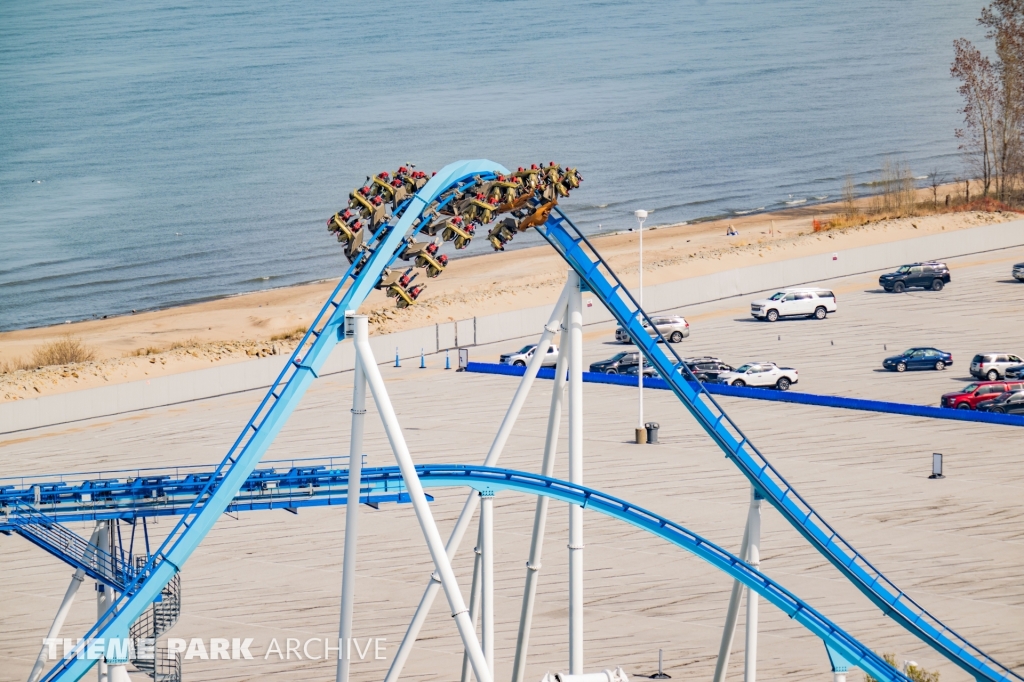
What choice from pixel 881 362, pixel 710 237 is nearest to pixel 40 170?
pixel 710 237

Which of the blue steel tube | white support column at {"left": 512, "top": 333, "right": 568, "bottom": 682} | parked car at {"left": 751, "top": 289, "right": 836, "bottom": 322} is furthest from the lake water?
the blue steel tube

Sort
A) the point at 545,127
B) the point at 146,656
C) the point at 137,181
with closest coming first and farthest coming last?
the point at 146,656, the point at 137,181, the point at 545,127

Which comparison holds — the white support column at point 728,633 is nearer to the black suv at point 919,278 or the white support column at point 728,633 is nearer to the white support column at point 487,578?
the white support column at point 487,578

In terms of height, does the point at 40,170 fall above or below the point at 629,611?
above

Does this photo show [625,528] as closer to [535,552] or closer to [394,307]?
[535,552]

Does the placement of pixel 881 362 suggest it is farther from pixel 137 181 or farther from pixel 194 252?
pixel 137 181

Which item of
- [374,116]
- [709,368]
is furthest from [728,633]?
[374,116]
